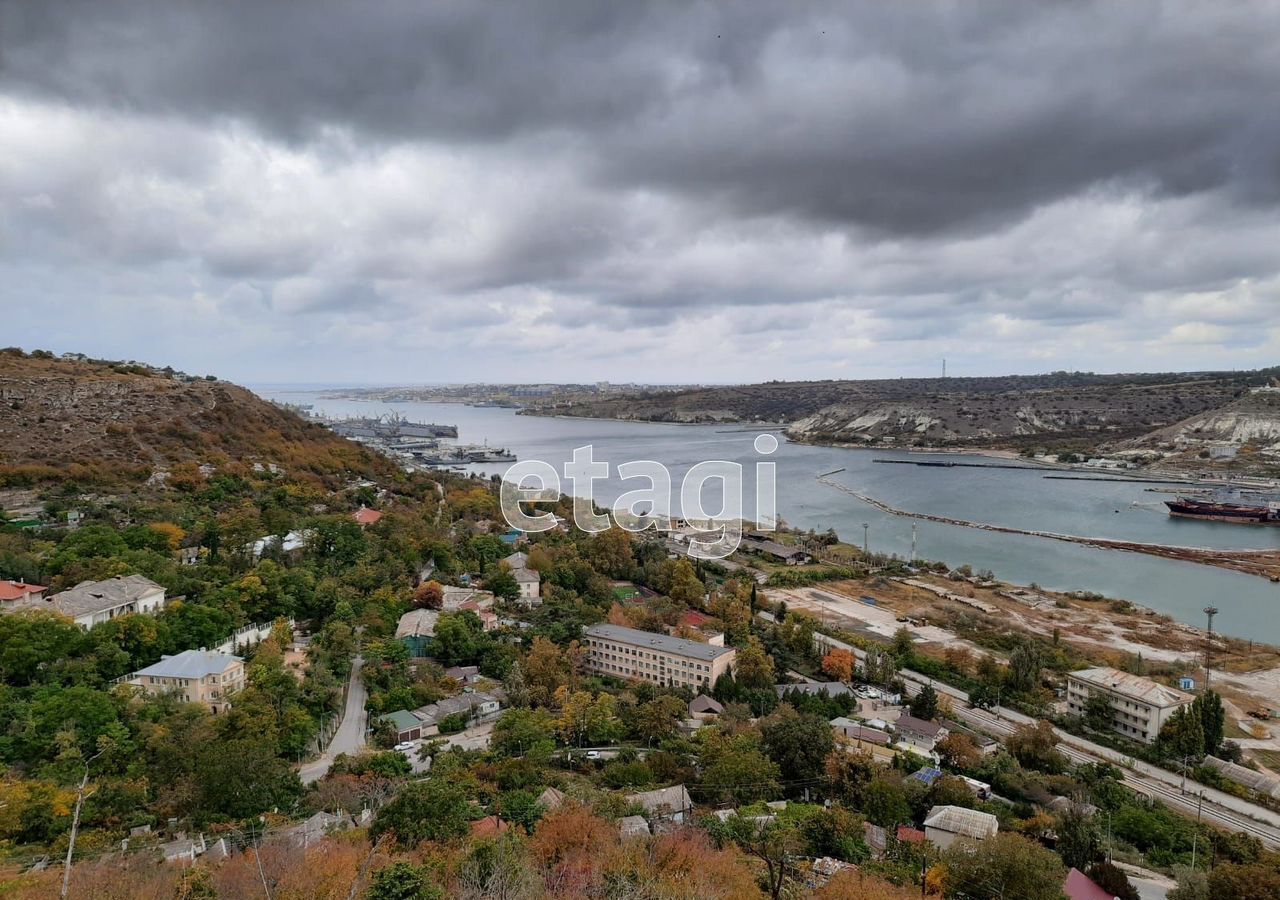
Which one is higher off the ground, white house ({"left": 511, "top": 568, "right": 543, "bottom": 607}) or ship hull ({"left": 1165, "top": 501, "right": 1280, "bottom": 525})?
white house ({"left": 511, "top": 568, "right": 543, "bottom": 607})

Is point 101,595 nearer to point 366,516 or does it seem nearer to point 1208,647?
point 366,516

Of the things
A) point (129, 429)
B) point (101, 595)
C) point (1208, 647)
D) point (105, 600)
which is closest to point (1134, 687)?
point (1208, 647)

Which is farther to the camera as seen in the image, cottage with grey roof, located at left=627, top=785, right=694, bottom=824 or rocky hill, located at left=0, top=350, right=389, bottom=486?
rocky hill, located at left=0, top=350, right=389, bottom=486

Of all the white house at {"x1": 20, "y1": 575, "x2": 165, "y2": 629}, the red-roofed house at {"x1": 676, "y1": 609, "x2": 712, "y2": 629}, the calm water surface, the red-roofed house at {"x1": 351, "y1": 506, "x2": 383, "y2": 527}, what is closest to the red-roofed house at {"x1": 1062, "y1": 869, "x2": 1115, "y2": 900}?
the red-roofed house at {"x1": 676, "y1": 609, "x2": 712, "y2": 629}

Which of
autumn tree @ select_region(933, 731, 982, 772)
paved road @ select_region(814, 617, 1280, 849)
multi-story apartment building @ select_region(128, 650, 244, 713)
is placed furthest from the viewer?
autumn tree @ select_region(933, 731, 982, 772)

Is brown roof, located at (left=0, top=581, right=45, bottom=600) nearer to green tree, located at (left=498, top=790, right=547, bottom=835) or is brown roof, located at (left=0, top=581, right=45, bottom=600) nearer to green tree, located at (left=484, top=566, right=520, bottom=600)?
green tree, located at (left=484, top=566, right=520, bottom=600)

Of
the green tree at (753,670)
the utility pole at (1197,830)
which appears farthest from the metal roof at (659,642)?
the utility pole at (1197,830)
